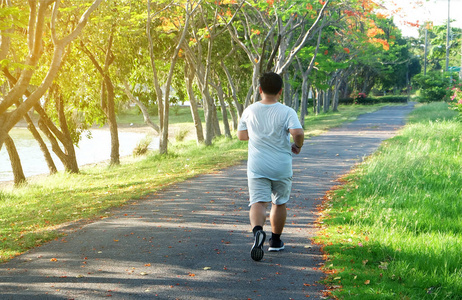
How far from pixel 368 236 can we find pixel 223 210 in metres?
2.51

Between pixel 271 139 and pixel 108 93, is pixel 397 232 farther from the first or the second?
pixel 108 93

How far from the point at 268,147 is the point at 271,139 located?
85 millimetres

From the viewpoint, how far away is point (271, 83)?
5078mm

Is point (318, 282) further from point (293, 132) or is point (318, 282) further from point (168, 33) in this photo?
point (168, 33)

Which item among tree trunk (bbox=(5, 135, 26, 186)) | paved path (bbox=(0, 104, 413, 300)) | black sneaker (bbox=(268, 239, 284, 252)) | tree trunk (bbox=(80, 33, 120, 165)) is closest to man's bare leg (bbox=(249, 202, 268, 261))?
paved path (bbox=(0, 104, 413, 300))

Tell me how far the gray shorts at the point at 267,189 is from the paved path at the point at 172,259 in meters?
0.62

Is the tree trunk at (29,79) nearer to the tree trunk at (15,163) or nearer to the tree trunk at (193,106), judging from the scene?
the tree trunk at (15,163)

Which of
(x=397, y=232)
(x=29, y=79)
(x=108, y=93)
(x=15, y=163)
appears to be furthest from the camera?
(x=108, y=93)

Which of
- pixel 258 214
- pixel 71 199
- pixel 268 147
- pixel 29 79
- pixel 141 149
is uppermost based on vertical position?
pixel 29 79

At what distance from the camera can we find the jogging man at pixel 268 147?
197 inches

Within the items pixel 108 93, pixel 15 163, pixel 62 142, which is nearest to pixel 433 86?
pixel 108 93

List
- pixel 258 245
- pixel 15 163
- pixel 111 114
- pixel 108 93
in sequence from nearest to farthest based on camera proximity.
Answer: pixel 258 245 → pixel 15 163 → pixel 108 93 → pixel 111 114

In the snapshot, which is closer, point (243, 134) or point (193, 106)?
point (243, 134)

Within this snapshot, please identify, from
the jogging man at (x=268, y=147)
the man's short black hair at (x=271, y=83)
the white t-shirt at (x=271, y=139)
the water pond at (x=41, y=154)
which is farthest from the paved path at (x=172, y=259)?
the water pond at (x=41, y=154)
